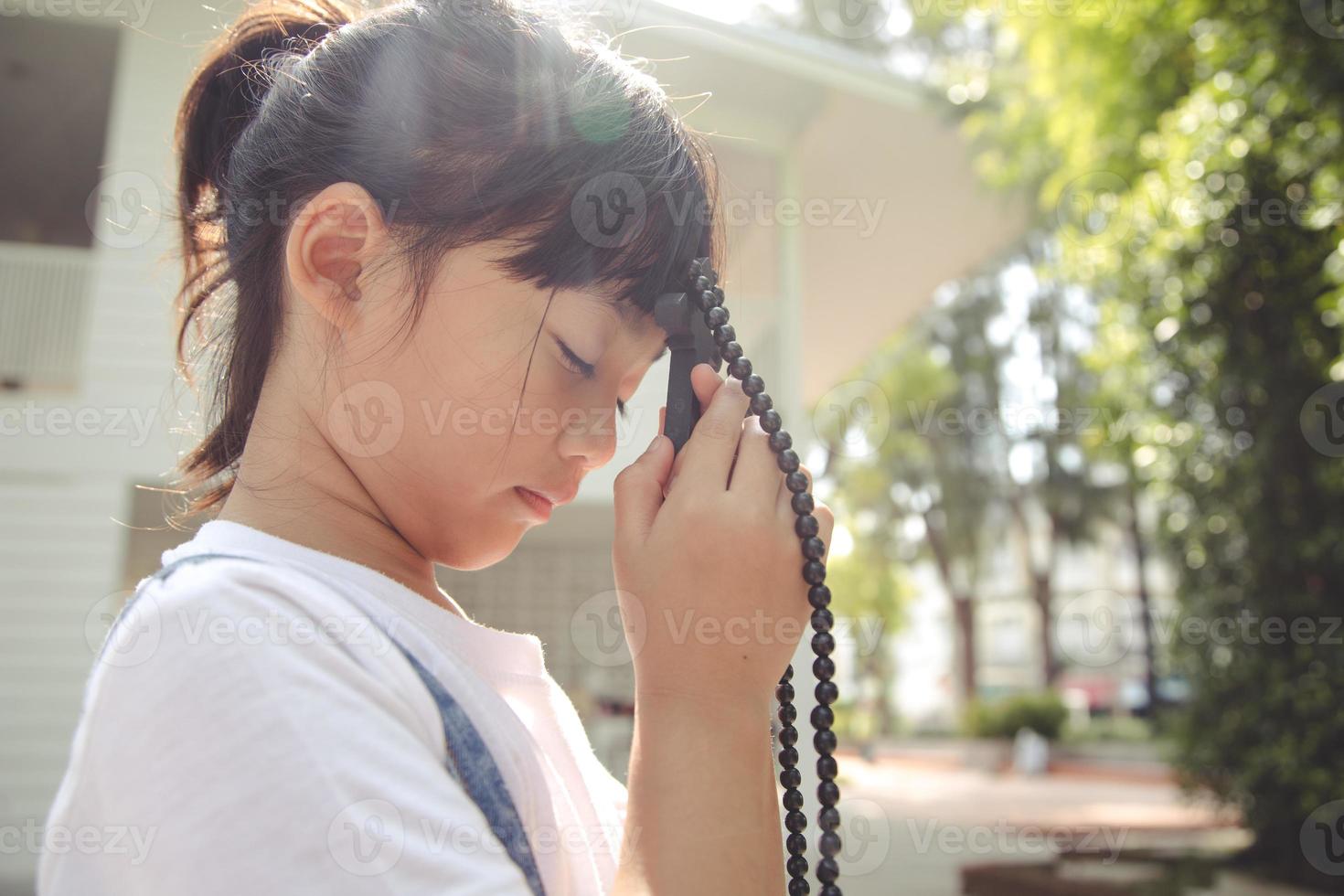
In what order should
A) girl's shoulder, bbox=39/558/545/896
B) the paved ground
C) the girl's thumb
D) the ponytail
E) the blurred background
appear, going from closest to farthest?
girl's shoulder, bbox=39/558/545/896 < the girl's thumb < the ponytail < the blurred background < the paved ground

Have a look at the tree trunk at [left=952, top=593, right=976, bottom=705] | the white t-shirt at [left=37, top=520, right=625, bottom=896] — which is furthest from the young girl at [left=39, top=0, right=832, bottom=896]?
the tree trunk at [left=952, top=593, right=976, bottom=705]

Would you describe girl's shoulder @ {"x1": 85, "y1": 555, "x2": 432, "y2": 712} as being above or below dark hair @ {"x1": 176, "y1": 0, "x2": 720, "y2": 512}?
below

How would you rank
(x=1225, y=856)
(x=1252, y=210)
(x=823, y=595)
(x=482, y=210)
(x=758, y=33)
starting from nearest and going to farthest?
1. (x=823, y=595)
2. (x=482, y=210)
3. (x=758, y=33)
4. (x=1252, y=210)
5. (x=1225, y=856)

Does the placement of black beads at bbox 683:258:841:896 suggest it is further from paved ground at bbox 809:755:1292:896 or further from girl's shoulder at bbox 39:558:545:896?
paved ground at bbox 809:755:1292:896

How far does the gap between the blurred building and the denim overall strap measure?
5183mm

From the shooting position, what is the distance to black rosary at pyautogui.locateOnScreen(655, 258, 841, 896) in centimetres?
91

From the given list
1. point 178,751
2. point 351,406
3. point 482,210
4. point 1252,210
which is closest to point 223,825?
point 178,751

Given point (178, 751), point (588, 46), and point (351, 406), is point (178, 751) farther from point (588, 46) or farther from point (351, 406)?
point (588, 46)

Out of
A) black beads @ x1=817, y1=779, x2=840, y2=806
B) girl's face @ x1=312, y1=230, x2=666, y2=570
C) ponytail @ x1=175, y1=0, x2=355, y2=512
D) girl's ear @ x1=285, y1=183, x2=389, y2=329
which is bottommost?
black beads @ x1=817, y1=779, x2=840, y2=806

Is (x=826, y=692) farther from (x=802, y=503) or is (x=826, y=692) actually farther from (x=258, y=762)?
(x=258, y=762)

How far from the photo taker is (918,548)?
1161 inches

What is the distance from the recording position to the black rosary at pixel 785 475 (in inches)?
35.9

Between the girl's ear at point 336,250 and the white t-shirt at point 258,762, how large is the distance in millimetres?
289

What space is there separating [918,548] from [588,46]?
96.6 feet
